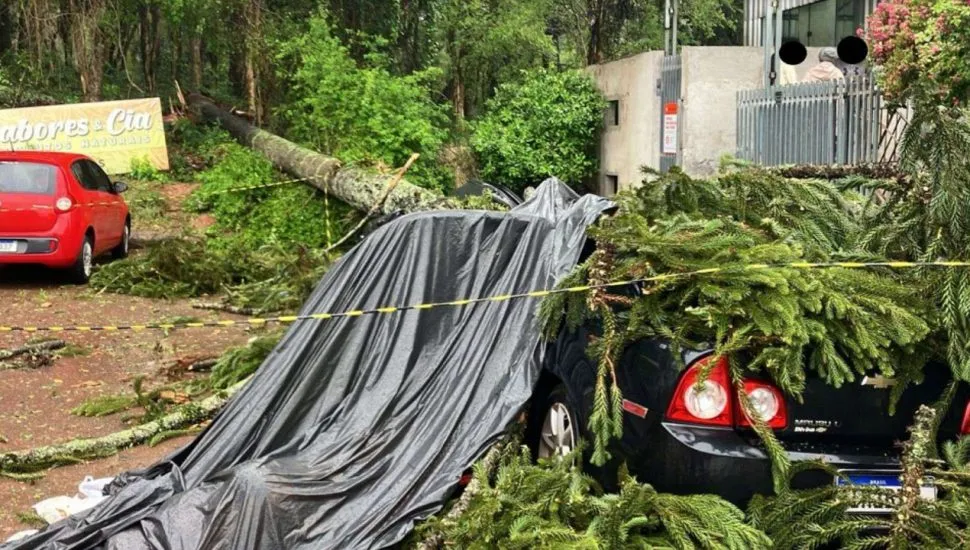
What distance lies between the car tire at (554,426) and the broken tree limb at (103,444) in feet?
6.02

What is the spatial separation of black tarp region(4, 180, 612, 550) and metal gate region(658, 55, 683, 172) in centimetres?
1382

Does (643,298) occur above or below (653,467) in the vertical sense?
above

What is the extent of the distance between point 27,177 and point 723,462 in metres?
10.9

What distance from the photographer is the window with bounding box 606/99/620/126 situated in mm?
22125

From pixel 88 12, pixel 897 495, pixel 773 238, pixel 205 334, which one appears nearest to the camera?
pixel 897 495

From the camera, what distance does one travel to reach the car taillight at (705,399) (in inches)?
152

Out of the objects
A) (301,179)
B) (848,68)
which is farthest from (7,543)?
(848,68)

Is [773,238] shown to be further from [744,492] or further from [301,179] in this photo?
[301,179]

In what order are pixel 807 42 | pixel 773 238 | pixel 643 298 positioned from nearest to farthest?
1. pixel 643 298
2. pixel 773 238
3. pixel 807 42

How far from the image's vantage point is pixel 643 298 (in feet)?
13.6

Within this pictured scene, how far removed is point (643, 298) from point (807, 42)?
2316 centimetres

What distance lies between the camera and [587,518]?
3.83 metres

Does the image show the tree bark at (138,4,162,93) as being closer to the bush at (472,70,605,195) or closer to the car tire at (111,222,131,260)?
the bush at (472,70,605,195)

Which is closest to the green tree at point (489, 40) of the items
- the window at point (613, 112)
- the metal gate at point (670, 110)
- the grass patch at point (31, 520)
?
the window at point (613, 112)
